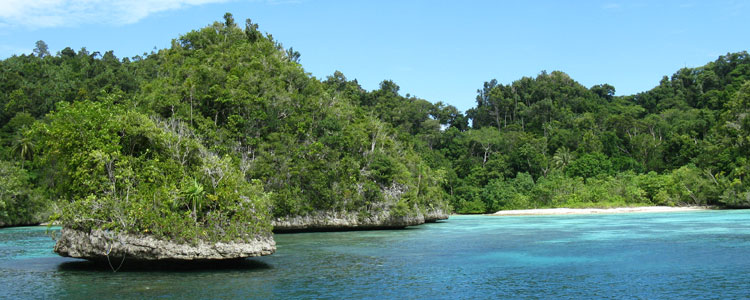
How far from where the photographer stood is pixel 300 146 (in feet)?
140

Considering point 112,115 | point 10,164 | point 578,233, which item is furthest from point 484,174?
point 112,115

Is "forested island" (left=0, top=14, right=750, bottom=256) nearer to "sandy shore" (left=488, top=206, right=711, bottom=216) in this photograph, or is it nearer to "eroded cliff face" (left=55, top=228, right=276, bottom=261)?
"eroded cliff face" (left=55, top=228, right=276, bottom=261)

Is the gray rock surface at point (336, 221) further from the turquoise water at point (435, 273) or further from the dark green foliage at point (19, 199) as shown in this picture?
the dark green foliage at point (19, 199)

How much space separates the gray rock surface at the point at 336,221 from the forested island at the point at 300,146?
0.34 feet

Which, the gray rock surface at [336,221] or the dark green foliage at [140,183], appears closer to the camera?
the dark green foliage at [140,183]

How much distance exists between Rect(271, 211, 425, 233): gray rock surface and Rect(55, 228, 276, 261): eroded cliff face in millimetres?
20216

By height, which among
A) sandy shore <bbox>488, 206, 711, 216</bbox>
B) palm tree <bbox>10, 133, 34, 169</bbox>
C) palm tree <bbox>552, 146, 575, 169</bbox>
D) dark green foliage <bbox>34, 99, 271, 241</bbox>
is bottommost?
sandy shore <bbox>488, 206, 711, 216</bbox>

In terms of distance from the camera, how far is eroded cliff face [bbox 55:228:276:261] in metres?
19.0

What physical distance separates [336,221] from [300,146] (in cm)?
617

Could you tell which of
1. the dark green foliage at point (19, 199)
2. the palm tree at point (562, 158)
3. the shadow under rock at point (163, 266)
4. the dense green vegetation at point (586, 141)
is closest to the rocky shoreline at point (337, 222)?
the shadow under rock at point (163, 266)

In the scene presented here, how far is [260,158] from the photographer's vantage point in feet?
135

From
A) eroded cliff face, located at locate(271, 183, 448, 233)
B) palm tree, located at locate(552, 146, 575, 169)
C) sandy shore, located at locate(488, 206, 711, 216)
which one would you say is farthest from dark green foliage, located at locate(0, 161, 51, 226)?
palm tree, located at locate(552, 146, 575, 169)

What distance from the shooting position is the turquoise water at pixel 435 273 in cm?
1576

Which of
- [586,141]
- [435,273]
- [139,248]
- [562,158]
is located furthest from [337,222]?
[586,141]
